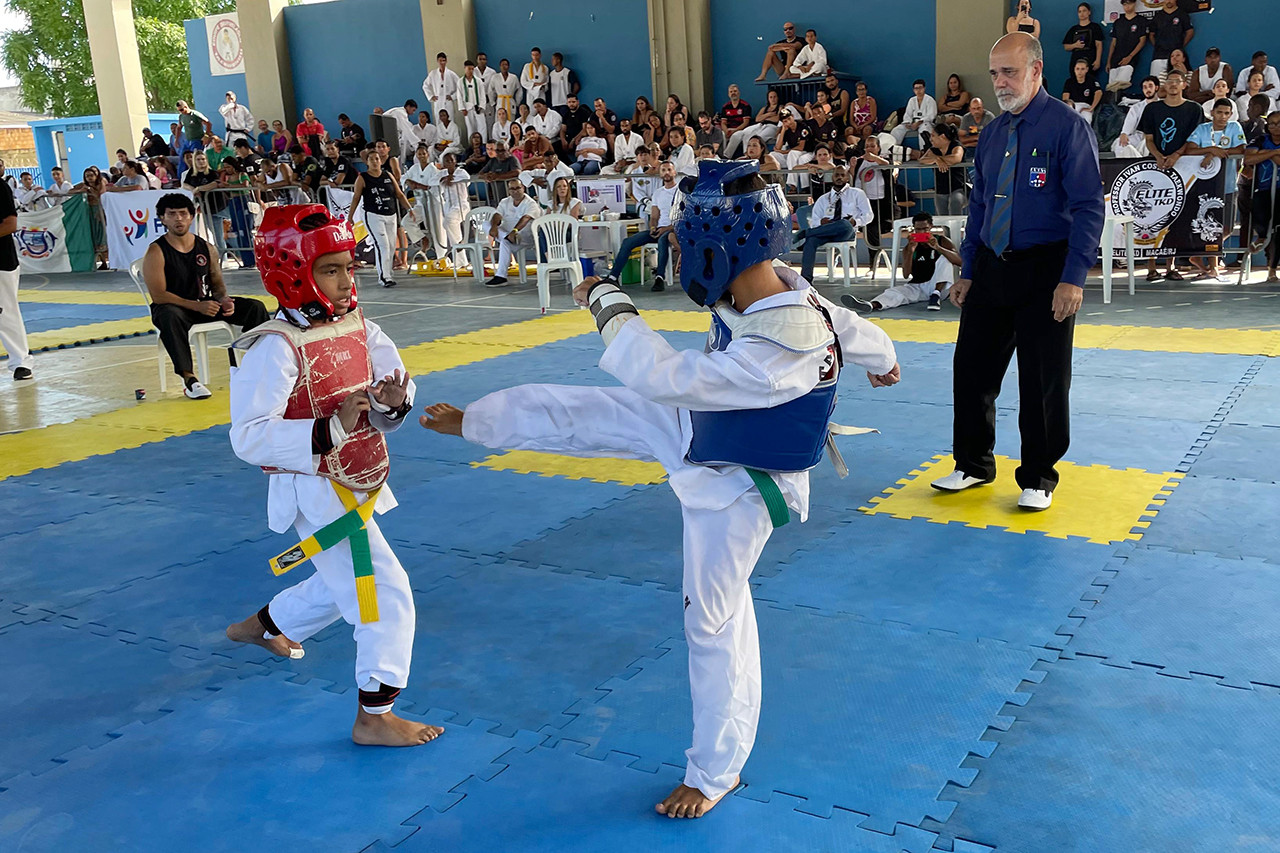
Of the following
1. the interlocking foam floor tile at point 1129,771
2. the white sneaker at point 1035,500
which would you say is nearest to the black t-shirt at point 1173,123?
the white sneaker at point 1035,500

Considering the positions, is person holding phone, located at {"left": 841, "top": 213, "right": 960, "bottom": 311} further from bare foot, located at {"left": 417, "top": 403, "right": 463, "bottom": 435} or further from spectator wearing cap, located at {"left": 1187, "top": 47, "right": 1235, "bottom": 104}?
bare foot, located at {"left": 417, "top": 403, "right": 463, "bottom": 435}

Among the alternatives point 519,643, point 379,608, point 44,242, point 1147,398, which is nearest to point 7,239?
point 519,643

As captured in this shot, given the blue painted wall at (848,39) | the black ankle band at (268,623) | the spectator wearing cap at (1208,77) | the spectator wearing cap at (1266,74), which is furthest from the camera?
Result: the blue painted wall at (848,39)

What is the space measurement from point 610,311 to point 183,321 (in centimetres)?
633

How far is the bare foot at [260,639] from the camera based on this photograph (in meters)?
3.39

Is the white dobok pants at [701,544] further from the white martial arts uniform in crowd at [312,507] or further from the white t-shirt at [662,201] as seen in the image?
the white t-shirt at [662,201]

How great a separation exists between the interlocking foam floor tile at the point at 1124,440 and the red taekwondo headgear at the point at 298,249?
154 inches

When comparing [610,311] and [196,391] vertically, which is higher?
[610,311]

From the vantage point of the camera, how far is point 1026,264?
4488 mm

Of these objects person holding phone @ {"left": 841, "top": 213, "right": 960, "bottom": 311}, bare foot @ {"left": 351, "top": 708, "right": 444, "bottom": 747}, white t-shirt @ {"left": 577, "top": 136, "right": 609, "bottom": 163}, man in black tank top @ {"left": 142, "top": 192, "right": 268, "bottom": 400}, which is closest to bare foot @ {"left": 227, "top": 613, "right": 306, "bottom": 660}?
bare foot @ {"left": 351, "top": 708, "right": 444, "bottom": 747}

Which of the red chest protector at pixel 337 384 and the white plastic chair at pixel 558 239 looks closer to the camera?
the red chest protector at pixel 337 384

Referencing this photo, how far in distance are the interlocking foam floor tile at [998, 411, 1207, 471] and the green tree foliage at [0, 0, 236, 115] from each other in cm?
4634

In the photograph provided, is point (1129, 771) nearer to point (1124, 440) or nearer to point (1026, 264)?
point (1026, 264)

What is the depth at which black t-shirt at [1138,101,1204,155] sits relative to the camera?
11375 mm
